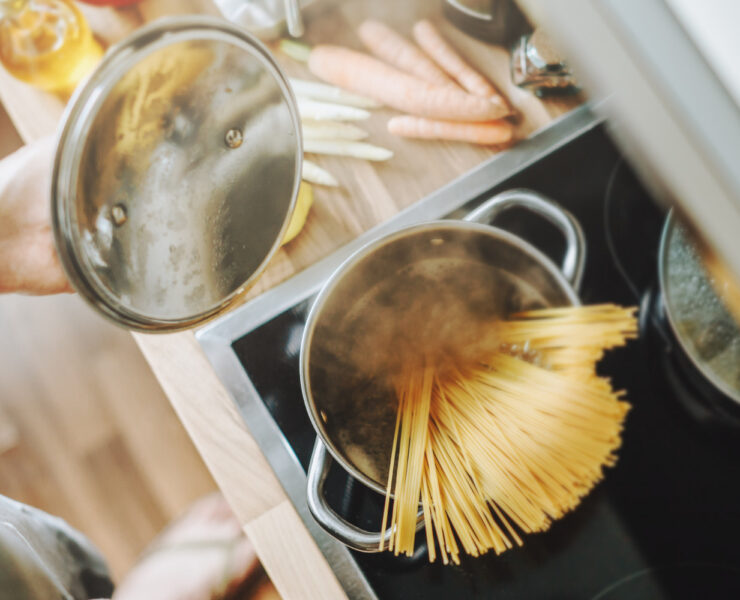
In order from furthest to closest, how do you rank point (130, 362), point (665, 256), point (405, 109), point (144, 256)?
point (130, 362)
point (405, 109)
point (665, 256)
point (144, 256)

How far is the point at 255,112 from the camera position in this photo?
0.41 m

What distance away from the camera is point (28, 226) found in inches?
20.6

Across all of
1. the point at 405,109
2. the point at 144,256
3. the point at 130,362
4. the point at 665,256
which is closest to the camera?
the point at 144,256

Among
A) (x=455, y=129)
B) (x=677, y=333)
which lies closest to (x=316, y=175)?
(x=455, y=129)

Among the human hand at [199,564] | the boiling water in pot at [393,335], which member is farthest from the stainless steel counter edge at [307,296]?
the human hand at [199,564]

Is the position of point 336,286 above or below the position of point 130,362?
below

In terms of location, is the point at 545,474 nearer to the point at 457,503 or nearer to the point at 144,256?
the point at 457,503

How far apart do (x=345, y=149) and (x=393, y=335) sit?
0.24m

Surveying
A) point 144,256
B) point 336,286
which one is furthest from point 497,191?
point 144,256

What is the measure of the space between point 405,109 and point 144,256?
1.25ft

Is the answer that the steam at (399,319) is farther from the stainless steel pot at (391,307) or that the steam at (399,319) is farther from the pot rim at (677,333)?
the pot rim at (677,333)

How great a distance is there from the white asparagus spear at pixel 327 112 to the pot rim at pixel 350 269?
0.76ft

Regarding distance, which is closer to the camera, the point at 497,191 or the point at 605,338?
the point at 605,338

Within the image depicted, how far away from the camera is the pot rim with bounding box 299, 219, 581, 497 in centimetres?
45
